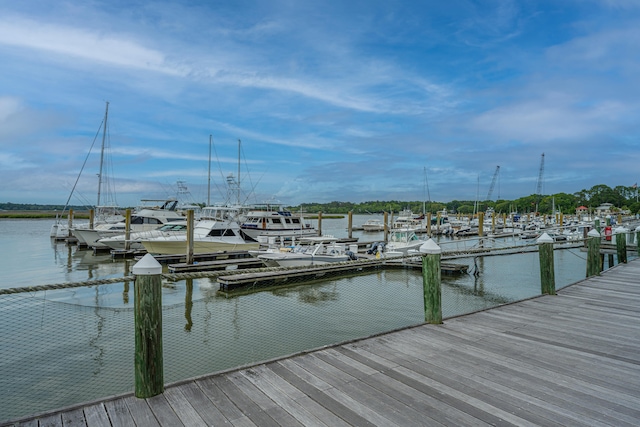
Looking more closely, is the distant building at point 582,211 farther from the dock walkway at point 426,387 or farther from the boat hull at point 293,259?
the dock walkway at point 426,387

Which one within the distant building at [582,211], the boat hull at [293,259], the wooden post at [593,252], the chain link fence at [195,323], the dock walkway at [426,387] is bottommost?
the chain link fence at [195,323]

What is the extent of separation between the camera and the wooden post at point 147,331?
121 inches

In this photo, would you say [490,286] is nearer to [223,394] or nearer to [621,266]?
[621,266]

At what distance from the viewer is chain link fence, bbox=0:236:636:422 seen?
20.9ft

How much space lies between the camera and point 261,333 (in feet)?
29.4

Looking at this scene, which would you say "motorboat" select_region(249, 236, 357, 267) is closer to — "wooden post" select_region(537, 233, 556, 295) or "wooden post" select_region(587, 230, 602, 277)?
"wooden post" select_region(587, 230, 602, 277)

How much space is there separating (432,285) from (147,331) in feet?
11.3

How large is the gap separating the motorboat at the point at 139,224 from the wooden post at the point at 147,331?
24.2 metres

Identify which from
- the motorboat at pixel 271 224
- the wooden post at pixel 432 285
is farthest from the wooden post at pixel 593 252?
the motorboat at pixel 271 224

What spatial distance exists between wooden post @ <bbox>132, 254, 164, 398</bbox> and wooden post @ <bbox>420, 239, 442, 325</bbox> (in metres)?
3.26

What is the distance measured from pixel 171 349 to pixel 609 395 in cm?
723

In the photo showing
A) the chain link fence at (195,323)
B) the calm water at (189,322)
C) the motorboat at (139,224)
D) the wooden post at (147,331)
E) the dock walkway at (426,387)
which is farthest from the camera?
the motorboat at (139,224)

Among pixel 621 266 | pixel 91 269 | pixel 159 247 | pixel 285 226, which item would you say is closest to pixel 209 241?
pixel 159 247

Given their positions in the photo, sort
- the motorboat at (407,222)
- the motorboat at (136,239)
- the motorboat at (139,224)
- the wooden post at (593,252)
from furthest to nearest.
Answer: the motorboat at (407,222), the motorboat at (139,224), the motorboat at (136,239), the wooden post at (593,252)
